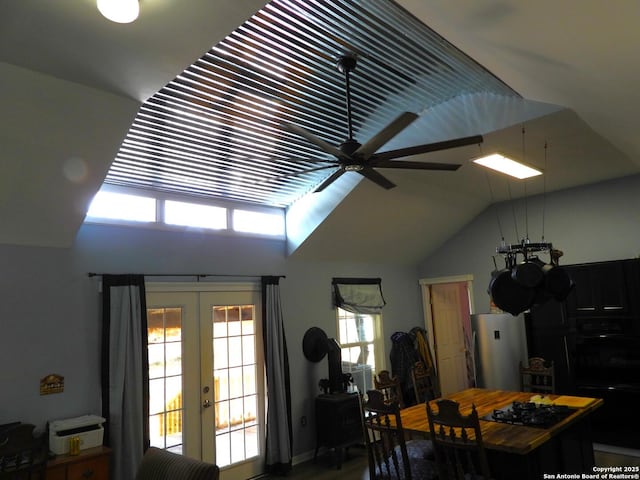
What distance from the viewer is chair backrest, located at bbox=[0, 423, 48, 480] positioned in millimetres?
2938

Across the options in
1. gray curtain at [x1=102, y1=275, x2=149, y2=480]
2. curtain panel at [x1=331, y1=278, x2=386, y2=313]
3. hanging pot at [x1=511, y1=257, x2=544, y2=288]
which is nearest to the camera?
hanging pot at [x1=511, y1=257, x2=544, y2=288]

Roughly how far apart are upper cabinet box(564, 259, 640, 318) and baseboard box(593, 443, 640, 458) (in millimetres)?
1412

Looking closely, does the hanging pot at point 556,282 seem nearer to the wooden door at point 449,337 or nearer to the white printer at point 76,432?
A: the white printer at point 76,432

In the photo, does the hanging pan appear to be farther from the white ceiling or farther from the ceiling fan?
the white ceiling

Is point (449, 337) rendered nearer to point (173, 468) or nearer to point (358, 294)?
point (358, 294)

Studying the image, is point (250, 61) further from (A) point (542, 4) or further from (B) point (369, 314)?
(B) point (369, 314)

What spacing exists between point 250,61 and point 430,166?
1447 millimetres

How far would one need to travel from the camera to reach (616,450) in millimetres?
4906

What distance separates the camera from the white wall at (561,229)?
5484 mm

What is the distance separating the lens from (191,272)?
4652 mm

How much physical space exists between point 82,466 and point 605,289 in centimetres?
533

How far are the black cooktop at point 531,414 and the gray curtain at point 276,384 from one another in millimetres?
2306

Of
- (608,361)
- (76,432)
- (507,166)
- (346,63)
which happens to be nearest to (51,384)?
(76,432)

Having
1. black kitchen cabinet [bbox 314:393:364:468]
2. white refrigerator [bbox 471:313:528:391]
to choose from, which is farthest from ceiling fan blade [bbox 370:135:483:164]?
white refrigerator [bbox 471:313:528:391]
